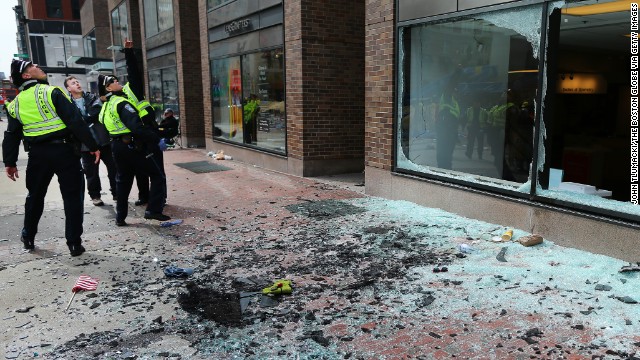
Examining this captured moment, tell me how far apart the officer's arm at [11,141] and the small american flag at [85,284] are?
1.82m

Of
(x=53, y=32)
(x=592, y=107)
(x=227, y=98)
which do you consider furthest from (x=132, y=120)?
(x=53, y=32)

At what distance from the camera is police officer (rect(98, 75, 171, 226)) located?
634 cm

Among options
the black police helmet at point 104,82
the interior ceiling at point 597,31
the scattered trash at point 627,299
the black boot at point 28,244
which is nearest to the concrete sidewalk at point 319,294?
the scattered trash at point 627,299

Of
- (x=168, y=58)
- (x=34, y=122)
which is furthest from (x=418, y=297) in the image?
(x=168, y=58)

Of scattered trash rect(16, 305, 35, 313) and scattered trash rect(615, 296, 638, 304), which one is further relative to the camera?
scattered trash rect(16, 305, 35, 313)

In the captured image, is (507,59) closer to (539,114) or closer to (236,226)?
Answer: (539,114)

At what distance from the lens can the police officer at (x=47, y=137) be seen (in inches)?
199

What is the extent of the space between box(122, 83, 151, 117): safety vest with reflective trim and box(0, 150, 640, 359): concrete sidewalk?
1.57m

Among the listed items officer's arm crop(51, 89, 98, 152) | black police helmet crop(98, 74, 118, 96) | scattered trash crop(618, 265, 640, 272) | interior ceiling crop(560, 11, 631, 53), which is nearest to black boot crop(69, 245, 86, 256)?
officer's arm crop(51, 89, 98, 152)

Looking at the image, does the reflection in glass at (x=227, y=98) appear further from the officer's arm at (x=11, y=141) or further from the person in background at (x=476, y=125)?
the officer's arm at (x=11, y=141)

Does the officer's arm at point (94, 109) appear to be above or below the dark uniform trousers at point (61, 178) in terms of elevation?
above

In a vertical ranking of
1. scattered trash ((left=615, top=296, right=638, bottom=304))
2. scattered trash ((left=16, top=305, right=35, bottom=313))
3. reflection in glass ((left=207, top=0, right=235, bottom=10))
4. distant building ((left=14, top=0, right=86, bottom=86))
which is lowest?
scattered trash ((left=16, top=305, right=35, bottom=313))

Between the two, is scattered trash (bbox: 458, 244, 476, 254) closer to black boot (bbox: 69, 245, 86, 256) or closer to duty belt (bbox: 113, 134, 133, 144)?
black boot (bbox: 69, 245, 86, 256)

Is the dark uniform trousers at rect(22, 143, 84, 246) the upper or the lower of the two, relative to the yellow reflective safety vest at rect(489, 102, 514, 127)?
lower
